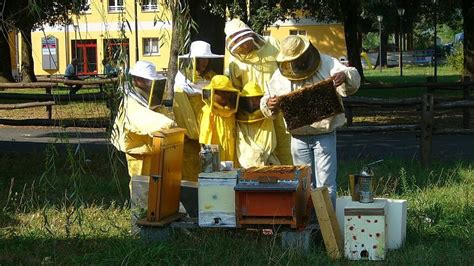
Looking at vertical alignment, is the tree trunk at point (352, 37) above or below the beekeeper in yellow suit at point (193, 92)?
above

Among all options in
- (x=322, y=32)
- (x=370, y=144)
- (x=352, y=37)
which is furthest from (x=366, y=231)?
(x=322, y=32)

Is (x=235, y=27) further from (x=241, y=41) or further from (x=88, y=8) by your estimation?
(x=88, y=8)

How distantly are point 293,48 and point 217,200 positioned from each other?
1497mm

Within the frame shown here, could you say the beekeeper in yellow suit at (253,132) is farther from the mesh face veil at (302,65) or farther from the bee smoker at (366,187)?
the bee smoker at (366,187)

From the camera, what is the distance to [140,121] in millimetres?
6672

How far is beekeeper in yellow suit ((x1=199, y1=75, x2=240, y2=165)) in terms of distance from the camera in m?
7.00

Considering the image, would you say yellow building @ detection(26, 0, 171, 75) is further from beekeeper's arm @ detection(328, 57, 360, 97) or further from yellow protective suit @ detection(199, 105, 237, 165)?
yellow protective suit @ detection(199, 105, 237, 165)

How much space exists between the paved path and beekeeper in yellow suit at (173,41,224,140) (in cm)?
456

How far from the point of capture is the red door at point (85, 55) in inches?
187

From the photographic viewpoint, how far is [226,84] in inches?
277

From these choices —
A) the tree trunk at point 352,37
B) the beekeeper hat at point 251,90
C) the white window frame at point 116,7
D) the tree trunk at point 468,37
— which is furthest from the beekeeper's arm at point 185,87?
the tree trunk at point 352,37

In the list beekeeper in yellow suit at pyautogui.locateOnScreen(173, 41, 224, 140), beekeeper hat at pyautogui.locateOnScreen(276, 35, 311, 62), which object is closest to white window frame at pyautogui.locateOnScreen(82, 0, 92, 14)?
beekeeper hat at pyautogui.locateOnScreen(276, 35, 311, 62)

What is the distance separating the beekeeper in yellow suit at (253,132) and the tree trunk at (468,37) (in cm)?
1891

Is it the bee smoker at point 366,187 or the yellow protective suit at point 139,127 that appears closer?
the bee smoker at point 366,187
